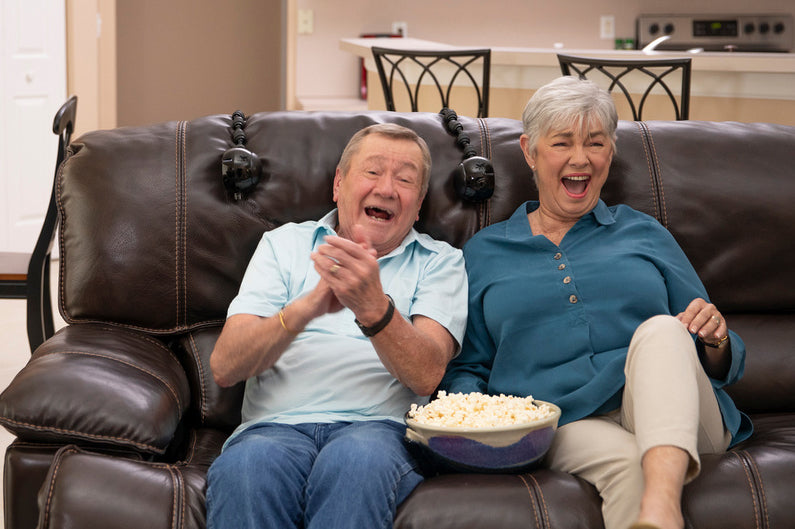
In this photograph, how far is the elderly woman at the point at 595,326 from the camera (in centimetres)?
160

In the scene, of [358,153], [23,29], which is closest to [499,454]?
[358,153]

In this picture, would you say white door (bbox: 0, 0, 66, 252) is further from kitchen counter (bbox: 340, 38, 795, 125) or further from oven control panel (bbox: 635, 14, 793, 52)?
oven control panel (bbox: 635, 14, 793, 52)

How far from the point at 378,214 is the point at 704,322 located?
71 centimetres

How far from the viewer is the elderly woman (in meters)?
1.60

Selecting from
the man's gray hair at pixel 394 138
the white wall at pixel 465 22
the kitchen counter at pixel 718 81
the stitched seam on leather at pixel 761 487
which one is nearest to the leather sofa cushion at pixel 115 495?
the man's gray hair at pixel 394 138

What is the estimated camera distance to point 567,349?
6.17 feet

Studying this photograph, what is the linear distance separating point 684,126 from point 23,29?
3.69 m

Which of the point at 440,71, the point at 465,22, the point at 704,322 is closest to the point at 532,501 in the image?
the point at 704,322

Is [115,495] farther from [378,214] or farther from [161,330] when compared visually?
[378,214]

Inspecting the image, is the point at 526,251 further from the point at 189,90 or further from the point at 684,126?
the point at 189,90

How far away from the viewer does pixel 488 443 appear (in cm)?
160

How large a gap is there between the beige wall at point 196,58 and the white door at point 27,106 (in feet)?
4.57

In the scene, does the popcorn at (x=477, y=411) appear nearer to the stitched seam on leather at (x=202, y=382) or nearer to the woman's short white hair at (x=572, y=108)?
the stitched seam on leather at (x=202, y=382)

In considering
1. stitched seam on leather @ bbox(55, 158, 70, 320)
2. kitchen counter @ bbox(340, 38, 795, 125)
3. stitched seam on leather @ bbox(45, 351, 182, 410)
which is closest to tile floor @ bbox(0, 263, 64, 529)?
stitched seam on leather @ bbox(55, 158, 70, 320)
